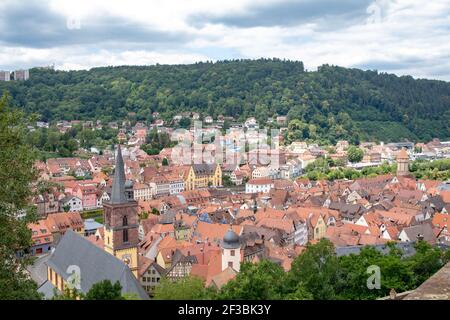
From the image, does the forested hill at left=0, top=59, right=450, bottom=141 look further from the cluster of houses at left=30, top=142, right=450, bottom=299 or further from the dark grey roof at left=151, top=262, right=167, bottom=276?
the dark grey roof at left=151, top=262, right=167, bottom=276

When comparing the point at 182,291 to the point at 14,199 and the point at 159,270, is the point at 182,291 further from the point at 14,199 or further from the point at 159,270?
A: the point at 159,270

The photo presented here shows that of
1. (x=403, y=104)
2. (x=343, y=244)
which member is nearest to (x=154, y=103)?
(x=403, y=104)

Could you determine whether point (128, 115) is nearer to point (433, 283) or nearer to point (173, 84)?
point (173, 84)

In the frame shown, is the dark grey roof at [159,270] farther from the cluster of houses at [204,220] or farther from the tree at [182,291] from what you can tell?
the tree at [182,291]

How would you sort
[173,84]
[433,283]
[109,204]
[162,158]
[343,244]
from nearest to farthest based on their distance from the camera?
[433,283] < [109,204] < [343,244] < [162,158] < [173,84]

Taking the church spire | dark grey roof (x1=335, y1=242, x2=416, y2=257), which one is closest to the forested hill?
dark grey roof (x1=335, y1=242, x2=416, y2=257)

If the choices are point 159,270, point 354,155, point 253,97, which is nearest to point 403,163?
point 354,155
